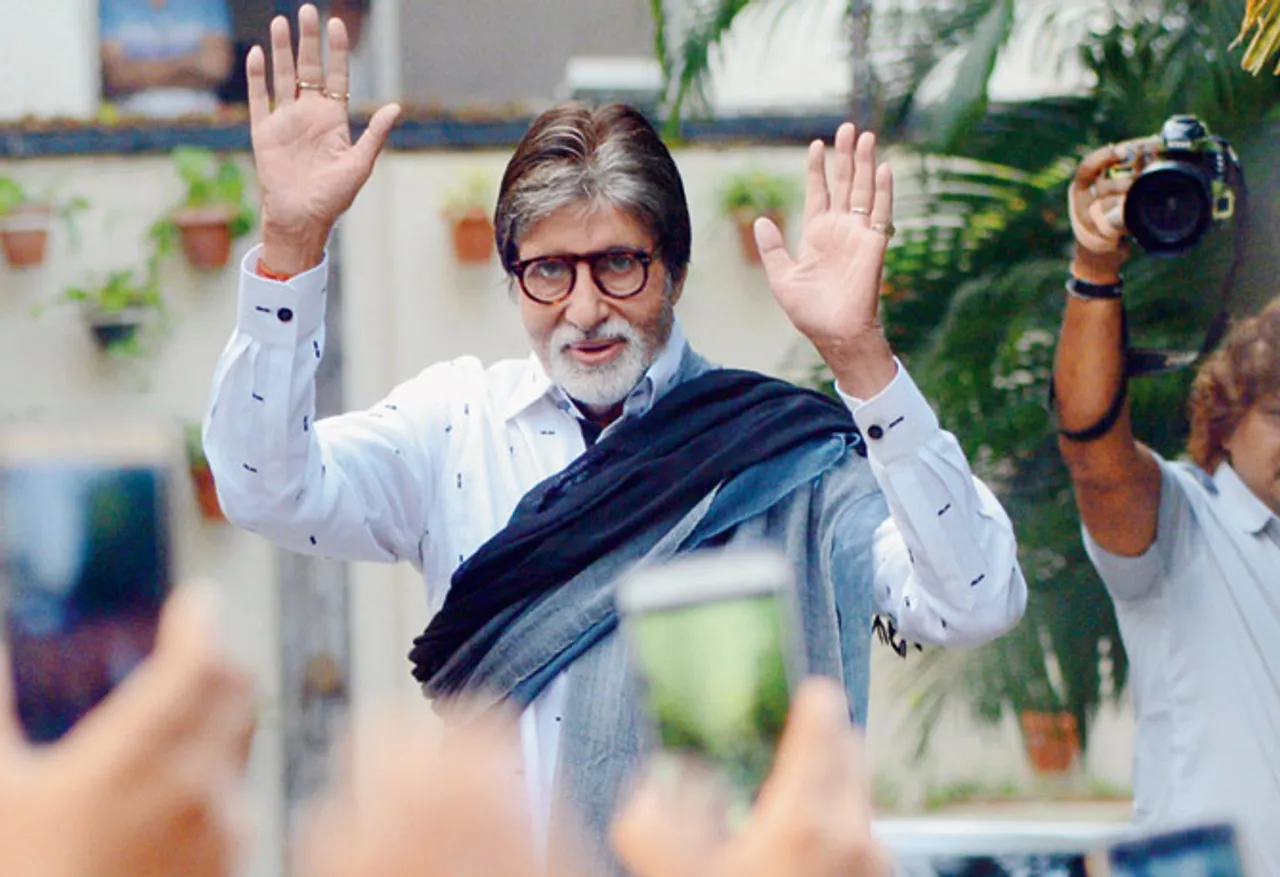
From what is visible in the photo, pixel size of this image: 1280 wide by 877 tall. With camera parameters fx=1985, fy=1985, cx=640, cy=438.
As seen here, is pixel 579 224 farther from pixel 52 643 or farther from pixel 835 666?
pixel 52 643

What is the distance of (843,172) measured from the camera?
1.84 meters

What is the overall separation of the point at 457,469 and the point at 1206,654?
113 cm

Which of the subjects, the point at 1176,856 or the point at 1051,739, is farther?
the point at 1051,739

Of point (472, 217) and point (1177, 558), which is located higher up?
point (472, 217)

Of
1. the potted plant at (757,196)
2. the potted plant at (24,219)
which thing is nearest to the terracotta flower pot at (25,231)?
the potted plant at (24,219)

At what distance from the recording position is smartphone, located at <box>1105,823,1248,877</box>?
195 centimetres

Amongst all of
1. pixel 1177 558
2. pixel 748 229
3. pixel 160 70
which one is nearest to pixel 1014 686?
pixel 1177 558

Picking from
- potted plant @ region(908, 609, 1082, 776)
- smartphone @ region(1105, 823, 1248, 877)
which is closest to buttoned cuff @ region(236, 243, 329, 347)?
smartphone @ region(1105, 823, 1248, 877)

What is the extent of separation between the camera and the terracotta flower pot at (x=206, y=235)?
5.38 meters

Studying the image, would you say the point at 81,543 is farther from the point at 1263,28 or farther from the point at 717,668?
the point at 1263,28

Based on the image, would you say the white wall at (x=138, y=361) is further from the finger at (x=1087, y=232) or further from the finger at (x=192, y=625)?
the finger at (x=192, y=625)

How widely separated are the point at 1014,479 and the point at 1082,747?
1.64ft

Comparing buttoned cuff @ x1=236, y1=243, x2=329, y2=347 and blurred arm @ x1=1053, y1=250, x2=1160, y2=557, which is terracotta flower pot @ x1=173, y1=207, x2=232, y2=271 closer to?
blurred arm @ x1=1053, y1=250, x2=1160, y2=557

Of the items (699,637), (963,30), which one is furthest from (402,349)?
(699,637)
